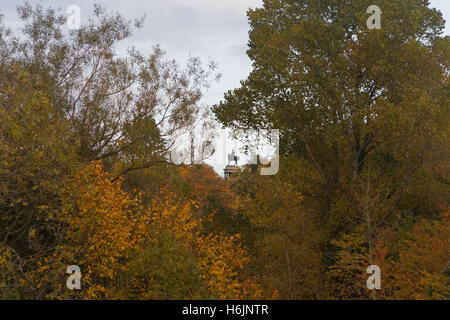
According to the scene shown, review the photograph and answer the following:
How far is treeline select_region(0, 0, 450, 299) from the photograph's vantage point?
51.9ft

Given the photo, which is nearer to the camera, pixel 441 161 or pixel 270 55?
pixel 441 161

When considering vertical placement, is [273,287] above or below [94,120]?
below

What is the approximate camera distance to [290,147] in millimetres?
26984

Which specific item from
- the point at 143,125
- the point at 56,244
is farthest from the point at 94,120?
the point at 56,244

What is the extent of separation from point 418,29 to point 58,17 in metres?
18.3

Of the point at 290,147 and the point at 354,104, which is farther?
the point at 290,147

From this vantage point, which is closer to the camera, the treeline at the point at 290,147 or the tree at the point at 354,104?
the treeline at the point at 290,147

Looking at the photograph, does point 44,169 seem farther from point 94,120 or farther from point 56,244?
point 94,120

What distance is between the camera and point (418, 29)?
2194 cm

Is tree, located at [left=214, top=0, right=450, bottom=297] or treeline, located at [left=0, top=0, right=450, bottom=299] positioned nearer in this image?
treeline, located at [left=0, top=0, right=450, bottom=299]

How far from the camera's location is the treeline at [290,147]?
1582 centimetres
